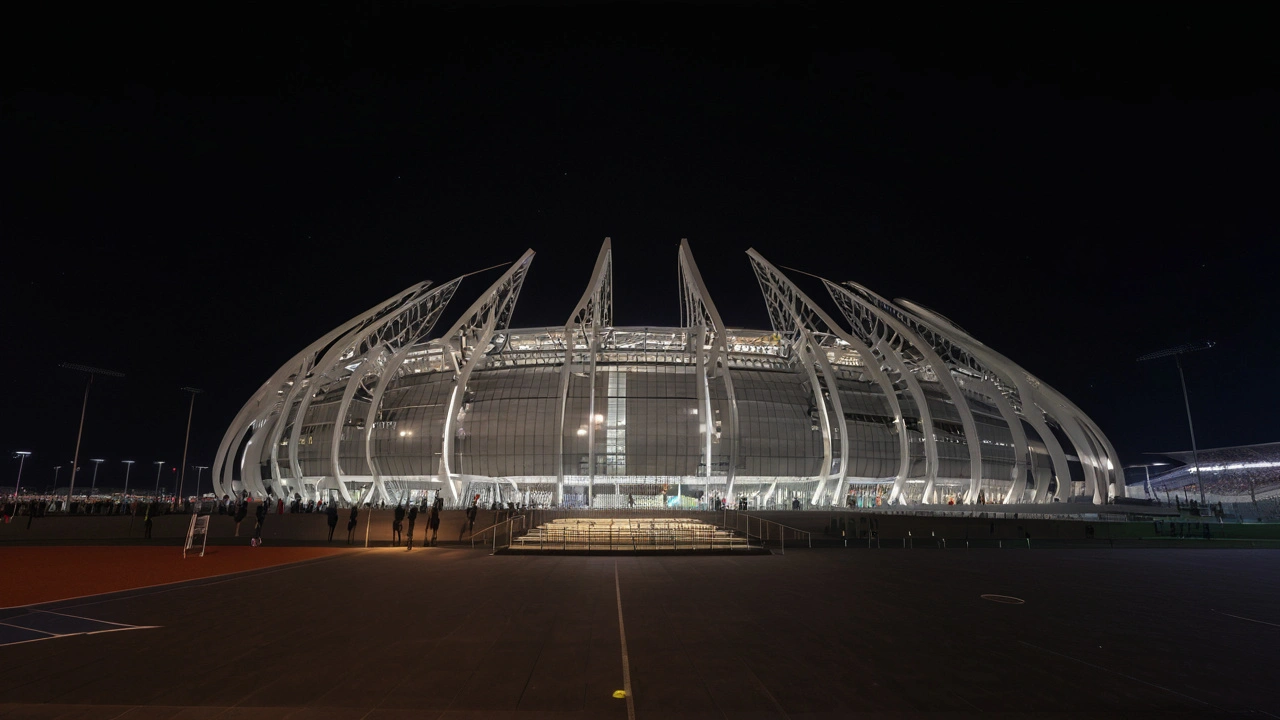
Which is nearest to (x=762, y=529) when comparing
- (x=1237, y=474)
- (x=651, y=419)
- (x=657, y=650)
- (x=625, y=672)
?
(x=657, y=650)

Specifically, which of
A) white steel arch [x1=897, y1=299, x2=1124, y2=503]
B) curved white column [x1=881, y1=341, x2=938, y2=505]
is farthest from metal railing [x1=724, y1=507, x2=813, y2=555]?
white steel arch [x1=897, y1=299, x2=1124, y2=503]

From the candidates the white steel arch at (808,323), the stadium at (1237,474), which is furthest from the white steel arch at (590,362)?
the stadium at (1237,474)

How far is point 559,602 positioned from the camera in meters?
11.7

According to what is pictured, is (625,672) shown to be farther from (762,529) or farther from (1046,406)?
(1046,406)

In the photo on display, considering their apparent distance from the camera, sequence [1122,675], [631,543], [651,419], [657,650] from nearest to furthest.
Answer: [1122,675]
[657,650]
[631,543]
[651,419]

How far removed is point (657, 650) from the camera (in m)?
7.84

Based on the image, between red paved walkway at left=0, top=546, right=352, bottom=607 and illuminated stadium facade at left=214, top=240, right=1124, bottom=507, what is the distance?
29.5 meters

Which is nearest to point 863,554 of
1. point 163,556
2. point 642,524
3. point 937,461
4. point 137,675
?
point 642,524

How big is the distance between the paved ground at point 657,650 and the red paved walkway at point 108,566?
1.87 metres

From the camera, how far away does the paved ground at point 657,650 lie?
578cm

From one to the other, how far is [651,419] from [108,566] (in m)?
42.4

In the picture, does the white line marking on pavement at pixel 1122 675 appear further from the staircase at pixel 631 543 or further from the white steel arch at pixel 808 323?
the white steel arch at pixel 808 323

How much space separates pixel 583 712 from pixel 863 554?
19.9 m

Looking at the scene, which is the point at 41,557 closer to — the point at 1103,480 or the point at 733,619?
the point at 733,619
